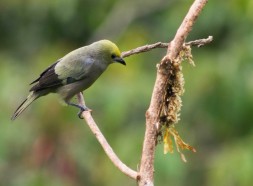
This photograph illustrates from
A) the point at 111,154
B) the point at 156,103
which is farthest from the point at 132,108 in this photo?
the point at 156,103

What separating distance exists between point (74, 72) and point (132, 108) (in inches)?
79.2

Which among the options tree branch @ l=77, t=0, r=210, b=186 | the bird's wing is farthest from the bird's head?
tree branch @ l=77, t=0, r=210, b=186

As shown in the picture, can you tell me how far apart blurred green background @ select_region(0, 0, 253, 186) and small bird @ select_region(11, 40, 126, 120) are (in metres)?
0.99

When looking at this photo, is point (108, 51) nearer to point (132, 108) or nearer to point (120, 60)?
point (120, 60)

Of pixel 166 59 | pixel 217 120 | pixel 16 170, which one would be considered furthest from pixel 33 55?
pixel 166 59

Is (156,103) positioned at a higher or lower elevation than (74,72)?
higher

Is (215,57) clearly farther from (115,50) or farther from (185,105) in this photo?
(115,50)

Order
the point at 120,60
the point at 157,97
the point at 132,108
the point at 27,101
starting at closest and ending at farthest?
the point at 157,97
the point at 120,60
the point at 27,101
the point at 132,108

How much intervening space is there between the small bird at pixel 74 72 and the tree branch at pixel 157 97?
2055 millimetres

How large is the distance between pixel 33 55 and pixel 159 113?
271 inches

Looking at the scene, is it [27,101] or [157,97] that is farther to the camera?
[27,101]

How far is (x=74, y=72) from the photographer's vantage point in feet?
16.9

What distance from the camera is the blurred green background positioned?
6.01 meters

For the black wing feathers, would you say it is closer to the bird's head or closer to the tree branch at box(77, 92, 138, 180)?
the bird's head
